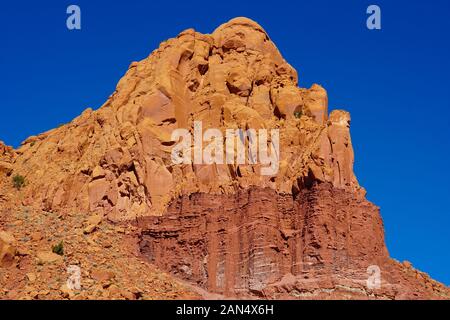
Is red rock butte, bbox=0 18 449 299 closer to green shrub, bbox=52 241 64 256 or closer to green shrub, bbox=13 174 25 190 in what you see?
green shrub, bbox=13 174 25 190

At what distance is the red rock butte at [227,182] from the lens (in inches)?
3853

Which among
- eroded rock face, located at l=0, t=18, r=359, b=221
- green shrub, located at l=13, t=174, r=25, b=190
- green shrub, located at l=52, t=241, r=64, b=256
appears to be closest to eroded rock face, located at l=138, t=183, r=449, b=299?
eroded rock face, located at l=0, t=18, r=359, b=221

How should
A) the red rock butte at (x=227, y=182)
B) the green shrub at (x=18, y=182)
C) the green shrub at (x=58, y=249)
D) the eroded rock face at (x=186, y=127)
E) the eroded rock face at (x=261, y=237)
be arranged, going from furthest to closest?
the green shrub at (x=18, y=182)
the eroded rock face at (x=186, y=127)
the green shrub at (x=58, y=249)
the red rock butte at (x=227, y=182)
the eroded rock face at (x=261, y=237)

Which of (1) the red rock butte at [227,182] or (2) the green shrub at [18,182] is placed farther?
(2) the green shrub at [18,182]

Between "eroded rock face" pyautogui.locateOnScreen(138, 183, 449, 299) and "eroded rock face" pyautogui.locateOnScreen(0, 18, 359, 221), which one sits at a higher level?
"eroded rock face" pyautogui.locateOnScreen(0, 18, 359, 221)

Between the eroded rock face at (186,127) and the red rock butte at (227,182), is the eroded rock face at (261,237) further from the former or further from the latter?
the eroded rock face at (186,127)

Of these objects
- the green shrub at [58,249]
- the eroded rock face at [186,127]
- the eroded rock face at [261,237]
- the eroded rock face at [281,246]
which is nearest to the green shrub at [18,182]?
the eroded rock face at [186,127]

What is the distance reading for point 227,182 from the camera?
10544cm

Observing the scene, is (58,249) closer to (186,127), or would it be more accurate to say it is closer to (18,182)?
(186,127)

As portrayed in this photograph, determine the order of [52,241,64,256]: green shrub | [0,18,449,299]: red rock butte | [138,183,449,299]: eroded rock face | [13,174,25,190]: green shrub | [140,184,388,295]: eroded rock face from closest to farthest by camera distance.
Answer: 1. [138,183,449,299]: eroded rock face
2. [140,184,388,295]: eroded rock face
3. [0,18,449,299]: red rock butte
4. [52,241,64,256]: green shrub
5. [13,174,25,190]: green shrub

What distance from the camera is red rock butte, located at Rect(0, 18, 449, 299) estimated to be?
97.9 m

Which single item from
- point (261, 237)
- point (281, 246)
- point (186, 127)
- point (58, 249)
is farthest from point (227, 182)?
point (58, 249)

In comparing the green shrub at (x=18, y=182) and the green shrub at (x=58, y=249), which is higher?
the green shrub at (x=18, y=182)
